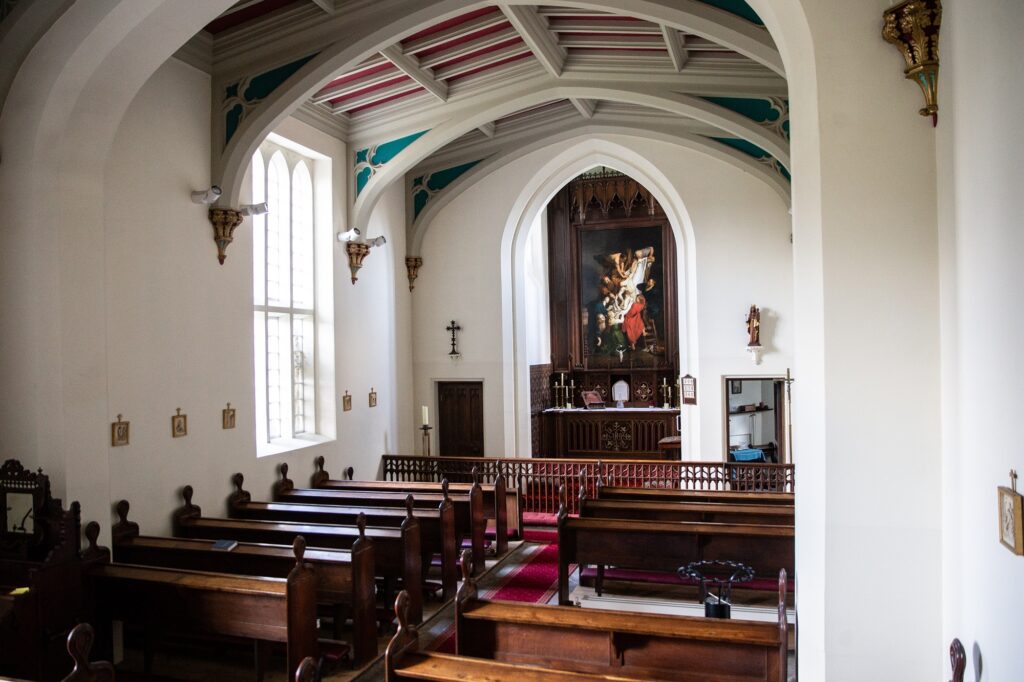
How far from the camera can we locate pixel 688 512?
777 cm

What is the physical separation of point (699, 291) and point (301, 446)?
21.6ft

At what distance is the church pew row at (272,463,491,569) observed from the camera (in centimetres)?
838

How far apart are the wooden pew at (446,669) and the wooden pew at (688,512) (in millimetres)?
3987

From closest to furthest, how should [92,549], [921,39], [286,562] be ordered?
1. [921,39]
2. [92,549]
3. [286,562]

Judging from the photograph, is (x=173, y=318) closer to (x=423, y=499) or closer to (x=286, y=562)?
(x=286, y=562)

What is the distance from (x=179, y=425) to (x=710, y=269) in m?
8.22

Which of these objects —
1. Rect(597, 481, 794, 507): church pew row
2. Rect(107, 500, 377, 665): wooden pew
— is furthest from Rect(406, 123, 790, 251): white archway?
Rect(107, 500, 377, 665): wooden pew

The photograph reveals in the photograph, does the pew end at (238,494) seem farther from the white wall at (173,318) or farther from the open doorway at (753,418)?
the open doorway at (753,418)

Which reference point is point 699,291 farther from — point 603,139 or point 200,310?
point 200,310

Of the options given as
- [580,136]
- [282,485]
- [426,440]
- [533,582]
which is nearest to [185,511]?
[282,485]

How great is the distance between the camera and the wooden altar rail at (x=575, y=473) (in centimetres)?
1044

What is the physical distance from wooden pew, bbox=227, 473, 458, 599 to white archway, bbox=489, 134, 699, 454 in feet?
17.0

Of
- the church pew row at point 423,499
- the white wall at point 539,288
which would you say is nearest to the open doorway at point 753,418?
the white wall at point 539,288

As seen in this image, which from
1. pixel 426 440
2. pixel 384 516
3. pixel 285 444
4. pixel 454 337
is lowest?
pixel 384 516
